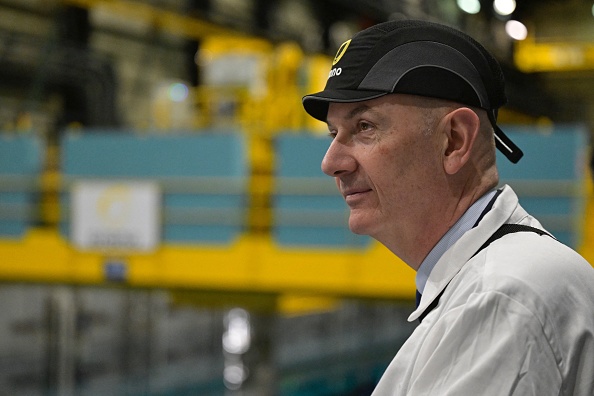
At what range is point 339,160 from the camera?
1729 mm

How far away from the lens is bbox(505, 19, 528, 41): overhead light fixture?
28469 mm

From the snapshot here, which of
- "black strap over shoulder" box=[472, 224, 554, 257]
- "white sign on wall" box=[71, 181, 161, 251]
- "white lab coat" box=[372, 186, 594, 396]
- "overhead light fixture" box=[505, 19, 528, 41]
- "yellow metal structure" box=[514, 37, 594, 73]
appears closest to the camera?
"white lab coat" box=[372, 186, 594, 396]

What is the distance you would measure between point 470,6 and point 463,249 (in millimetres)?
25984

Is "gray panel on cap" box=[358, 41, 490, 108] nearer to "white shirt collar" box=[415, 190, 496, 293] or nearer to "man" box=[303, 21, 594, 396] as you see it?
"man" box=[303, 21, 594, 396]

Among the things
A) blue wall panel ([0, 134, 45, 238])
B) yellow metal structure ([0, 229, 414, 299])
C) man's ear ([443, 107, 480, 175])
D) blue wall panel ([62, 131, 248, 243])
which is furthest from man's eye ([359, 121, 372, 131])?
blue wall panel ([0, 134, 45, 238])

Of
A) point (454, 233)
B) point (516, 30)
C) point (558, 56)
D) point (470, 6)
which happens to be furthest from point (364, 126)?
point (516, 30)

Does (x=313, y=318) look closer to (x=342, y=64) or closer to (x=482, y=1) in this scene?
(x=482, y=1)

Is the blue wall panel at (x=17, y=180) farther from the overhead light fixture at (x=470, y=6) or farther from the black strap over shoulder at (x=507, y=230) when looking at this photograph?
the overhead light fixture at (x=470, y=6)

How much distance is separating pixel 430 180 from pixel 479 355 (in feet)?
1.43

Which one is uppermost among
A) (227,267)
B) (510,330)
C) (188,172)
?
(510,330)

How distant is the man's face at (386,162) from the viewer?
163 centimetres

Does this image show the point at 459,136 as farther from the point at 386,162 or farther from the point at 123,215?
the point at 123,215

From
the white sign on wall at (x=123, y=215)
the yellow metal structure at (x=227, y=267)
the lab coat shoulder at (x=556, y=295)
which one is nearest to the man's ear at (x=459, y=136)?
the lab coat shoulder at (x=556, y=295)

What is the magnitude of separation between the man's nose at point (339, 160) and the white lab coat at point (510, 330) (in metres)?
0.34
